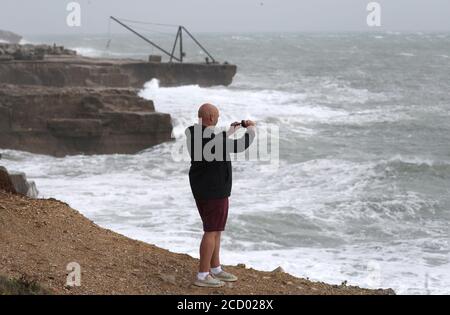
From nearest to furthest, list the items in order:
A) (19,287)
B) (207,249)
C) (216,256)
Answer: (19,287), (207,249), (216,256)

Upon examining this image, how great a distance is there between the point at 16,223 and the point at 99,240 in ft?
2.53

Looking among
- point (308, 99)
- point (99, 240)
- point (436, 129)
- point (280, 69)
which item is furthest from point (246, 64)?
point (99, 240)

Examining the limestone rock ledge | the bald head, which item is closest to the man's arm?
the bald head

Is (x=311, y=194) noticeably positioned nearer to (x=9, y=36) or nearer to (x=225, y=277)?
(x=225, y=277)

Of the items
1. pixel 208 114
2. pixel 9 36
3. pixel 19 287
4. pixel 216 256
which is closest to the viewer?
pixel 19 287

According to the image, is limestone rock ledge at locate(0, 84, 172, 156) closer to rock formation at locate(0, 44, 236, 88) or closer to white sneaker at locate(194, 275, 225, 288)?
rock formation at locate(0, 44, 236, 88)

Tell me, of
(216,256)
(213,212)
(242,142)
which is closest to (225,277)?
(216,256)

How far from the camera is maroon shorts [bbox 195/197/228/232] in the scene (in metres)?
5.40

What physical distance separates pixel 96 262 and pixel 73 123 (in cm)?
1180

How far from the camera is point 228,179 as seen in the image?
5398mm

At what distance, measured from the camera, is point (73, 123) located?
17391 mm

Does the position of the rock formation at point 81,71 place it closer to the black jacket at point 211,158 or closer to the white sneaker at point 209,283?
the white sneaker at point 209,283

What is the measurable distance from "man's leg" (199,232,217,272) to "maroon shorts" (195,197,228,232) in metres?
0.06

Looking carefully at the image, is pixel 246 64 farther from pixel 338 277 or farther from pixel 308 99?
pixel 338 277
